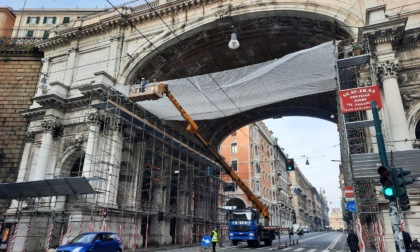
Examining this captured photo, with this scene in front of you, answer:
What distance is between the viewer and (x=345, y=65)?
16641 millimetres

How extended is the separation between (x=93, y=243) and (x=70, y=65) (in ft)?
59.9

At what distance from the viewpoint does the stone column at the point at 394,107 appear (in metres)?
14.7

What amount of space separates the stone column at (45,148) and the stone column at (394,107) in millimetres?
21264

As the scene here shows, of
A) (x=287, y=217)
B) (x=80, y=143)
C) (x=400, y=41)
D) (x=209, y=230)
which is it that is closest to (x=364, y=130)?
(x=400, y=41)

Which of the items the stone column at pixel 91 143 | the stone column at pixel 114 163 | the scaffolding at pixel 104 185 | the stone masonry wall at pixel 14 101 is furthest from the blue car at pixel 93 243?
the stone masonry wall at pixel 14 101

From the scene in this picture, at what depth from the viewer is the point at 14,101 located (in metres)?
26.8

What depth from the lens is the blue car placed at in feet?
38.3

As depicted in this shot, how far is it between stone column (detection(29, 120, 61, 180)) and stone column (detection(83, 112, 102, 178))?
355 cm

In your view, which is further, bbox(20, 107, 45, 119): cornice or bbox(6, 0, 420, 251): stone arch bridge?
bbox(20, 107, 45, 119): cornice

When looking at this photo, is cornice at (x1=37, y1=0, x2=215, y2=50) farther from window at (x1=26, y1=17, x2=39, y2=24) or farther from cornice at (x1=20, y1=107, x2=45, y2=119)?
window at (x1=26, y1=17, x2=39, y2=24)

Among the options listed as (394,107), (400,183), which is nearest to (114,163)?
(394,107)

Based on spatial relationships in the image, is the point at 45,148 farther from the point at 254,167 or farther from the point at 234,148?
the point at 254,167

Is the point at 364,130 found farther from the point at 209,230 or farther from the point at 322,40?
the point at 209,230

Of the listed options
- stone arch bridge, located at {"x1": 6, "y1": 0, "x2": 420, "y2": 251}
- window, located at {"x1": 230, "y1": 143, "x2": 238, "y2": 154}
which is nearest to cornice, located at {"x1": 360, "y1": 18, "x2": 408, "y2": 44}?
stone arch bridge, located at {"x1": 6, "y1": 0, "x2": 420, "y2": 251}
